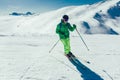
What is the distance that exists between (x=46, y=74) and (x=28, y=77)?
0.72m

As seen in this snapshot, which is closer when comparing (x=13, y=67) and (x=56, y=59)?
(x=13, y=67)

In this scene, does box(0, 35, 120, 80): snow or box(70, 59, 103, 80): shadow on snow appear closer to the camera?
box(0, 35, 120, 80): snow

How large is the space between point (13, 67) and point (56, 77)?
214 cm

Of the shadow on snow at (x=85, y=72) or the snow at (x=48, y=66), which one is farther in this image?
the shadow on snow at (x=85, y=72)

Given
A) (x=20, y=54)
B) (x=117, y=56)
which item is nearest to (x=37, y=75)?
(x=20, y=54)

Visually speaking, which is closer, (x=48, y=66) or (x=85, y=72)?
(x=85, y=72)

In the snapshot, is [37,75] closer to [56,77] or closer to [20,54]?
[56,77]

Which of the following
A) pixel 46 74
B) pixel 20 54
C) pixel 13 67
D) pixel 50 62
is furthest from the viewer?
pixel 20 54

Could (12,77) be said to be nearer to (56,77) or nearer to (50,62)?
(56,77)

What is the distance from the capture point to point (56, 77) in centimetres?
866

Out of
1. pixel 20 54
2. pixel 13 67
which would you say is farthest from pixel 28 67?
pixel 20 54

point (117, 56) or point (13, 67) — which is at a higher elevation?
point (13, 67)

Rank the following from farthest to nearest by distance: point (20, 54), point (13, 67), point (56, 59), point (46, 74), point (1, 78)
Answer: point (20, 54) < point (56, 59) < point (13, 67) < point (46, 74) < point (1, 78)

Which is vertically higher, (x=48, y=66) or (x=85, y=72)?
(x=48, y=66)
